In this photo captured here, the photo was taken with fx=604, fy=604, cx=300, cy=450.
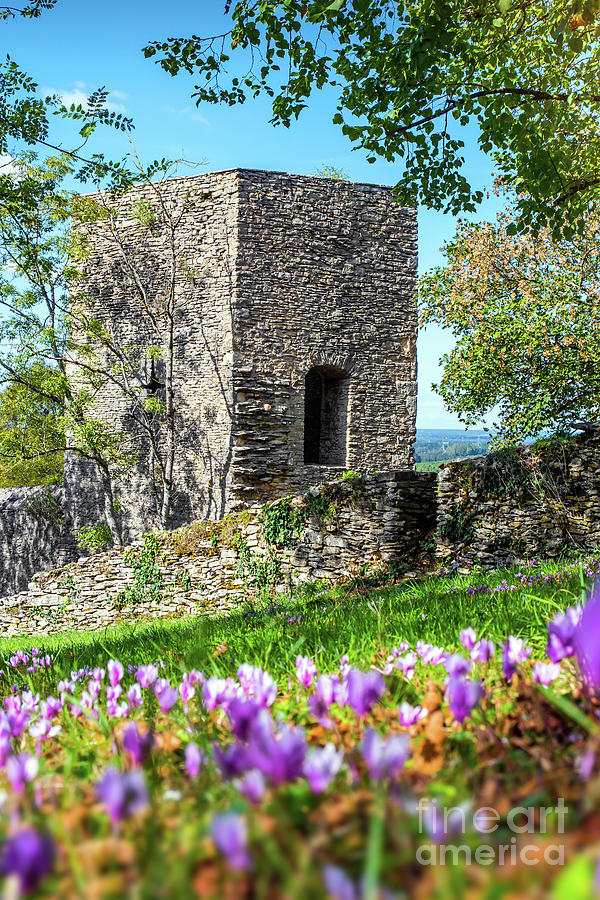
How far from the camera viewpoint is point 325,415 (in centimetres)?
1630

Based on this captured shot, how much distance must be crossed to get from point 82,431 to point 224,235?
618cm

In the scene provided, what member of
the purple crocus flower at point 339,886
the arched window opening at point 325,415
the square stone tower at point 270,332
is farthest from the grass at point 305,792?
the arched window opening at point 325,415

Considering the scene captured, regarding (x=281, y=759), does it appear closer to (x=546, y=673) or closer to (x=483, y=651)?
(x=546, y=673)

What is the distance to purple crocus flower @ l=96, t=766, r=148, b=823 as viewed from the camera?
0.70 m

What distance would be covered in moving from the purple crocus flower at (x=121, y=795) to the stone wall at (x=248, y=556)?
980 centimetres

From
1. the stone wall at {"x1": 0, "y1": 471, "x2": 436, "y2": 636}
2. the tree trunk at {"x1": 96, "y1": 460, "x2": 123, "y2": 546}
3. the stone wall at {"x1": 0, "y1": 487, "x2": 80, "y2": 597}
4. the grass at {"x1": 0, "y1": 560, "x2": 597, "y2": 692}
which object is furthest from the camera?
the stone wall at {"x1": 0, "y1": 487, "x2": 80, "y2": 597}

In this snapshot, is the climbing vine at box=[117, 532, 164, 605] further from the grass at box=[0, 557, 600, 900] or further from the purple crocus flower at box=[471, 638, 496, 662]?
the purple crocus flower at box=[471, 638, 496, 662]

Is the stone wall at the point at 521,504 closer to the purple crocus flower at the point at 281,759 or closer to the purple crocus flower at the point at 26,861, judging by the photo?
the purple crocus flower at the point at 281,759

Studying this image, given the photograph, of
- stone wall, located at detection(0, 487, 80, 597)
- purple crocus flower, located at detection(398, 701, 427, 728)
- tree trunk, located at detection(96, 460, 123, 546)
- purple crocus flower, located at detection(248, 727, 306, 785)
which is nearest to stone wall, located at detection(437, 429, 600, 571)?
purple crocus flower, located at detection(398, 701, 427, 728)

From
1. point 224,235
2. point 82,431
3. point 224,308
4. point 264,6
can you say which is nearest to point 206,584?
point 82,431

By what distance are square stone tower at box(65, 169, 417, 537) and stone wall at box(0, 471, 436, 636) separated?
2363 mm

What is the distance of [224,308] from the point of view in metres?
15.2

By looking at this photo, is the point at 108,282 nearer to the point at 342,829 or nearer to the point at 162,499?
the point at 162,499

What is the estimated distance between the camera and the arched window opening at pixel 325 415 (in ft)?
52.2
